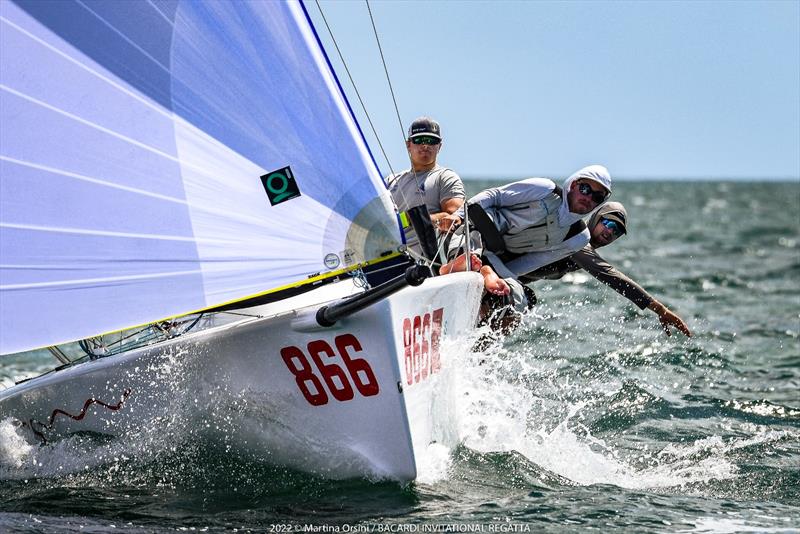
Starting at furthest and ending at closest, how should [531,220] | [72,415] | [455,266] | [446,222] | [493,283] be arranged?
[531,220], [446,222], [493,283], [455,266], [72,415]

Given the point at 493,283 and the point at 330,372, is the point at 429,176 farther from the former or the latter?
the point at 330,372

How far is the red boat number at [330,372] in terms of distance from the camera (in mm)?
4211

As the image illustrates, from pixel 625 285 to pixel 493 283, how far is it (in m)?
0.90

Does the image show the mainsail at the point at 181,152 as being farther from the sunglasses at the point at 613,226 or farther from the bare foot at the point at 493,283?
the sunglasses at the point at 613,226

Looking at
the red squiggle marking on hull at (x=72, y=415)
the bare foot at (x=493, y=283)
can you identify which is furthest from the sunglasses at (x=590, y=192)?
the red squiggle marking on hull at (x=72, y=415)

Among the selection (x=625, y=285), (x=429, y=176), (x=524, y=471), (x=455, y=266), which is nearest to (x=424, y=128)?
(x=429, y=176)

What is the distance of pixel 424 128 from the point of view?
Answer: 18.9 feet

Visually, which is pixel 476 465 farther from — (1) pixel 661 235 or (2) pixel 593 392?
(1) pixel 661 235

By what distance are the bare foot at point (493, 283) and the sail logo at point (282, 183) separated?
139 centimetres

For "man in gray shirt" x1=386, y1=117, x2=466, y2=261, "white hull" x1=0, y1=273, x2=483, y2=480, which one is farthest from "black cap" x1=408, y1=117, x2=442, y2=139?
"white hull" x1=0, y1=273, x2=483, y2=480

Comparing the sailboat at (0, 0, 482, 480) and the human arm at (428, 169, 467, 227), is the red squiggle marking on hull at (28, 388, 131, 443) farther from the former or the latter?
the human arm at (428, 169, 467, 227)

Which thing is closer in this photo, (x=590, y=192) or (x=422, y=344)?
(x=422, y=344)

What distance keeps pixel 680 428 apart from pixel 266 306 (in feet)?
8.73

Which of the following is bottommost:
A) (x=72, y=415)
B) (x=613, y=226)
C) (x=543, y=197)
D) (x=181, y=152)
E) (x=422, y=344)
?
(x=72, y=415)
